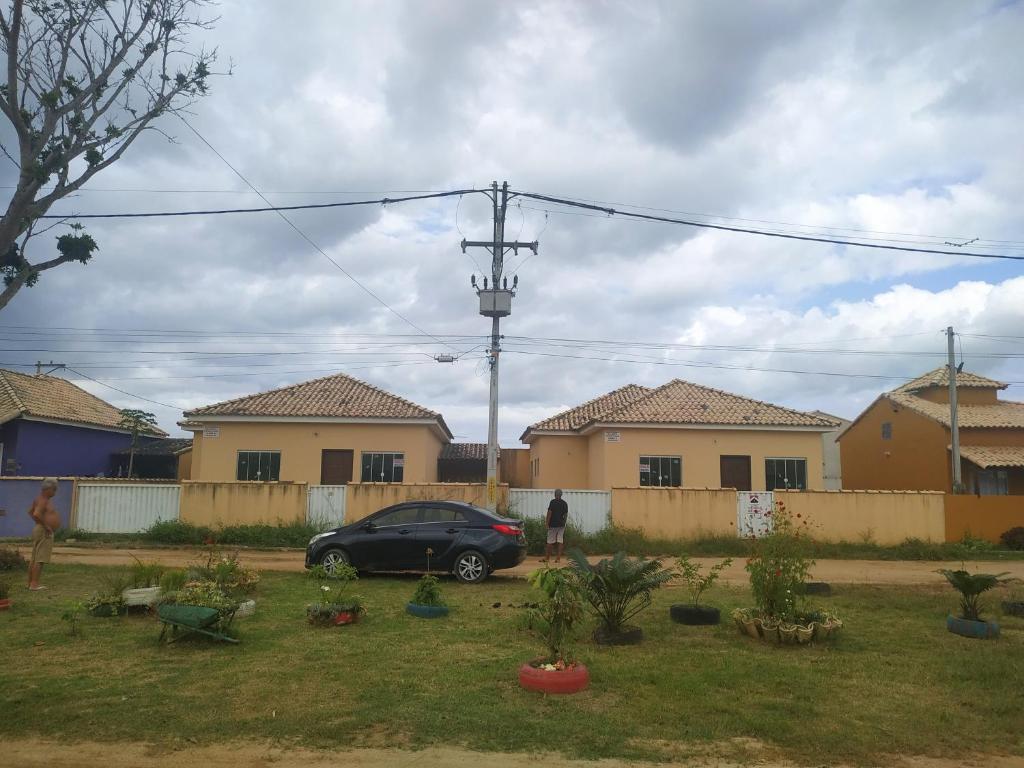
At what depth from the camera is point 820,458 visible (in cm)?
2617

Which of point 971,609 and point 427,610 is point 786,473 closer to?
point 971,609

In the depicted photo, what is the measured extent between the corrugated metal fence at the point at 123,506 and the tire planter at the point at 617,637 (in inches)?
643

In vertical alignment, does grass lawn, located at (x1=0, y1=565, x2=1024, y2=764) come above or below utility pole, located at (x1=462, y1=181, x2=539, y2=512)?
below

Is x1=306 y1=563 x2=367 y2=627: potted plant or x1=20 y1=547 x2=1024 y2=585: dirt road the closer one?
x1=306 y1=563 x2=367 y2=627: potted plant

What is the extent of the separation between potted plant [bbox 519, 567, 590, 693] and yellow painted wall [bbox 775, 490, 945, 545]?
16168 mm

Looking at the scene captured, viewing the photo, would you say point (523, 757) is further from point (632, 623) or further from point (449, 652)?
point (632, 623)

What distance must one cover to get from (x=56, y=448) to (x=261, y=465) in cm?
1055

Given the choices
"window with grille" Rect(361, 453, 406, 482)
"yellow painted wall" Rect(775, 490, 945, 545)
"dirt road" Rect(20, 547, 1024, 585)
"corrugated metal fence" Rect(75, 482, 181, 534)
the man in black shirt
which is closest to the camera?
"dirt road" Rect(20, 547, 1024, 585)

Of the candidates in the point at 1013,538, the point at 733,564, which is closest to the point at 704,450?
the point at 733,564

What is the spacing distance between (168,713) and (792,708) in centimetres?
488

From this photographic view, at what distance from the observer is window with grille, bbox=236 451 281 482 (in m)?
25.9

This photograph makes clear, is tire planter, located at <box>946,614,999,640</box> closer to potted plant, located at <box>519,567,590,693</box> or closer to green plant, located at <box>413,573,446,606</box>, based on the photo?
potted plant, located at <box>519,567,590,693</box>

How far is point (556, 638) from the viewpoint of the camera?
23.6ft

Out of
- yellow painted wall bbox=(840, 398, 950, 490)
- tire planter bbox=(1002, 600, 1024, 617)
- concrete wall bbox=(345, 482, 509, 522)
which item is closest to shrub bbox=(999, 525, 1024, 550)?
yellow painted wall bbox=(840, 398, 950, 490)
